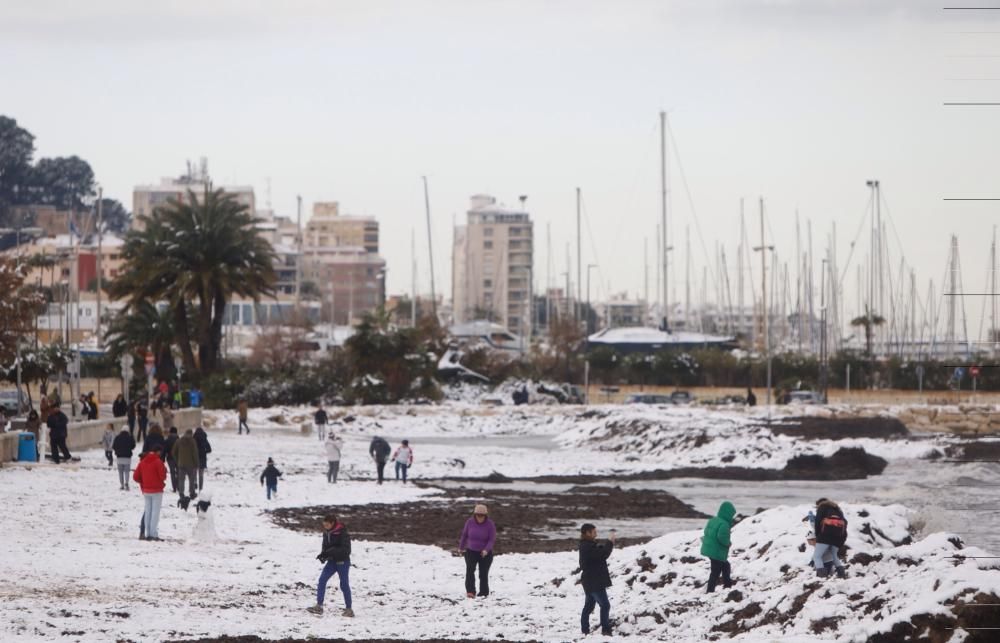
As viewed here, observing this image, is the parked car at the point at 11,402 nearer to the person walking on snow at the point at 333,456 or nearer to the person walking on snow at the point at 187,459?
the person walking on snow at the point at 333,456

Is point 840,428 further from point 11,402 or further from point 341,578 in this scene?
point 341,578

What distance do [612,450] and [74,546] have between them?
133 ft

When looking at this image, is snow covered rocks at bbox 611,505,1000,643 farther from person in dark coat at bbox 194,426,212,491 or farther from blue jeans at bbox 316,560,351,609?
person in dark coat at bbox 194,426,212,491

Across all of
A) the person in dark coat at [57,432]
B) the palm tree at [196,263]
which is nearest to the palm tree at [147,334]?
the palm tree at [196,263]

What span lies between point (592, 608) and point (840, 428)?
51.4m

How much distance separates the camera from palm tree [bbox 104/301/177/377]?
7819 cm

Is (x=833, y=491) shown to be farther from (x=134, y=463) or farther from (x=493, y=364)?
(x=493, y=364)

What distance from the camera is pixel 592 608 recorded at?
21391mm

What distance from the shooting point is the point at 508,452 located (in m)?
62.9

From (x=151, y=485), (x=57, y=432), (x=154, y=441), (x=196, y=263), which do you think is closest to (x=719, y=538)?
(x=151, y=485)

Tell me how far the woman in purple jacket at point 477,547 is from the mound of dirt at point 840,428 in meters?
44.1

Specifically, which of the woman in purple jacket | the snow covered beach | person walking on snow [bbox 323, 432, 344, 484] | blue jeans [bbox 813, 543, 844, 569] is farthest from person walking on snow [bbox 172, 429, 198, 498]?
blue jeans [bbox 813, 543, 844, 569]

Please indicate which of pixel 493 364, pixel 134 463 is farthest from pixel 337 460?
pixel 493 364

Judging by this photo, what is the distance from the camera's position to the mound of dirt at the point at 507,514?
3259 cm
